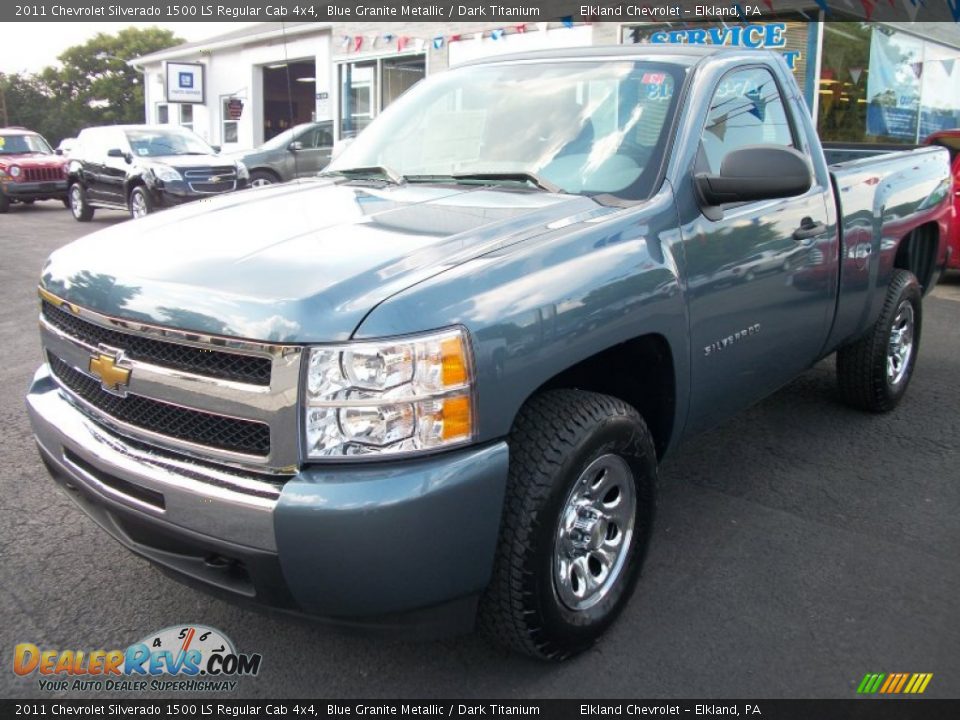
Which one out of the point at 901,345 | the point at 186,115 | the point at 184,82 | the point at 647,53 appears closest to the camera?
the point at 647,53

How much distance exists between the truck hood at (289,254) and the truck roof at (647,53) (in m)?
0.88

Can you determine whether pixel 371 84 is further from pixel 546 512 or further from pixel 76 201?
pixel 546 512

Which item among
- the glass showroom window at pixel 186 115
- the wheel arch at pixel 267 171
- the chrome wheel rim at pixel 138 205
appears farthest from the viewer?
the glass showroom window at pixel 186 115

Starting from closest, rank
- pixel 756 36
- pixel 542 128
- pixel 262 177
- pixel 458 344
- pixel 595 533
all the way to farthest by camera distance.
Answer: pixel 458 344
pixel 595 533
pixel 542 128
pixel 756 36
pixel 262 177

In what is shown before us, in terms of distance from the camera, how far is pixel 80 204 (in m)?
16.5

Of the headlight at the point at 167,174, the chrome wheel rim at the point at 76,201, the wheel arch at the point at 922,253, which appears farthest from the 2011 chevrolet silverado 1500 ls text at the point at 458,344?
the chrome wheel rim at the point at 76,201

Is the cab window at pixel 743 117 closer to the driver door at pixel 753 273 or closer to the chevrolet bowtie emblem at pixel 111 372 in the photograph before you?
the driver door at pixel 753 273

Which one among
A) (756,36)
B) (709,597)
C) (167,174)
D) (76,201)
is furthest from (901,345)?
(76,201)

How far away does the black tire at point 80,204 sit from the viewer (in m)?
16.4

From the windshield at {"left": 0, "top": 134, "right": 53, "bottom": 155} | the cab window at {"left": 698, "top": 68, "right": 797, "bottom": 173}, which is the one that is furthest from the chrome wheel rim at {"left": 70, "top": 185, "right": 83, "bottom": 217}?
the cab window at {"left": 698, "top": 68, "right": 797, "bottom": 173}

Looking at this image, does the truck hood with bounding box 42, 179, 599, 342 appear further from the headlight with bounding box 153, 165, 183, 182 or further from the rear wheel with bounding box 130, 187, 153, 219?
the rear wheel with bounding box 130, 187, 153, 219

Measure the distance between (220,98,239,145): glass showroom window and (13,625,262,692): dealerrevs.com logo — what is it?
27.0 m
